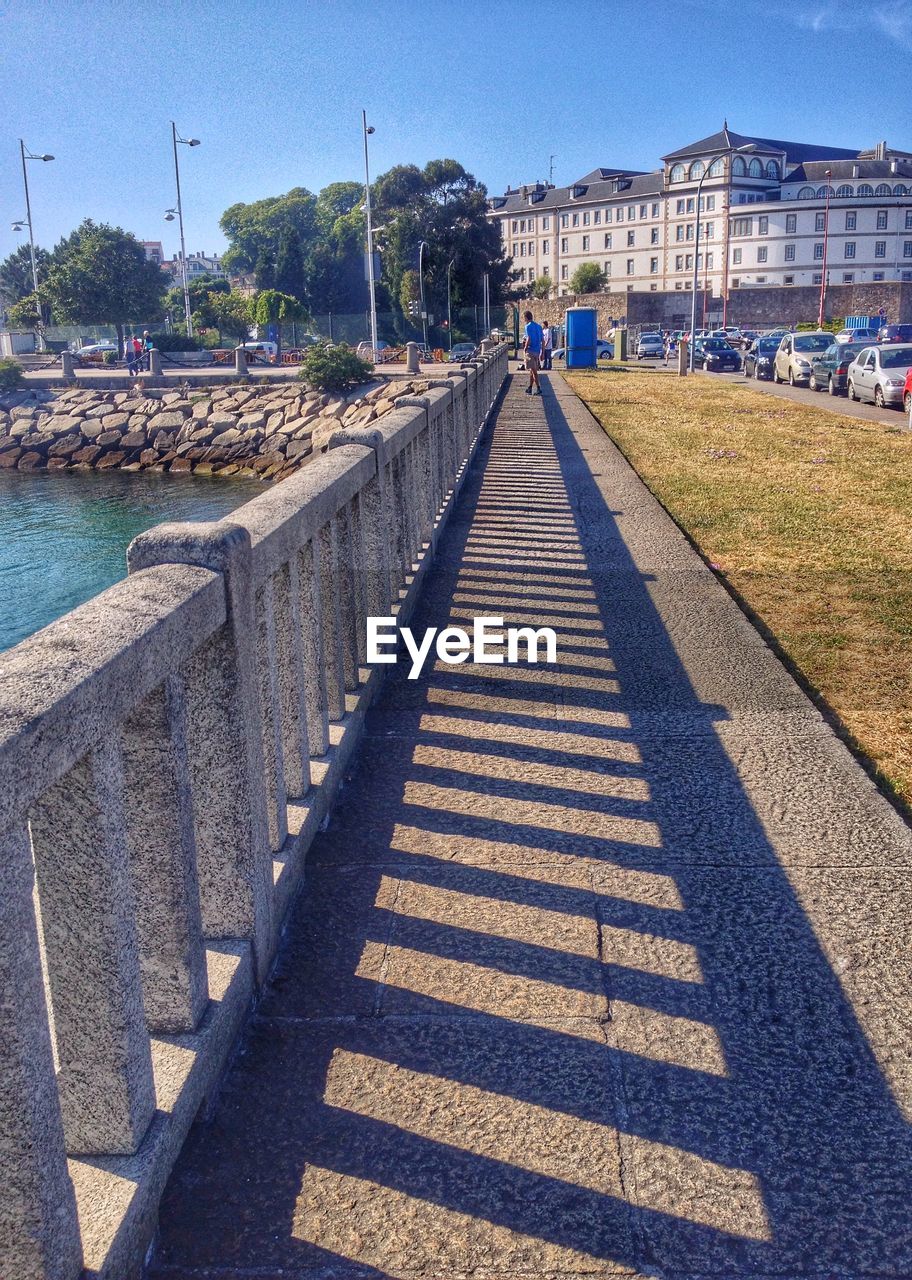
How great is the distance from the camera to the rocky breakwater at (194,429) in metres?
35.4

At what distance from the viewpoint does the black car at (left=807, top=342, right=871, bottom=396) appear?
32.2 meters

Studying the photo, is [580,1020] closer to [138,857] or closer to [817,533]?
[138,857]

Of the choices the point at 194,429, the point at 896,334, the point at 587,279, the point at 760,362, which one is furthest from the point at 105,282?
the point at 587,279

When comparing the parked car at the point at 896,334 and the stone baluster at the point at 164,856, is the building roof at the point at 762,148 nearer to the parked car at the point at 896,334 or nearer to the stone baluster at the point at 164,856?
the parked car at the point at 896,334

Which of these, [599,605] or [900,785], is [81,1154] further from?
[599,605]

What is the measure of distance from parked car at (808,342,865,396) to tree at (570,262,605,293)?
275 feet

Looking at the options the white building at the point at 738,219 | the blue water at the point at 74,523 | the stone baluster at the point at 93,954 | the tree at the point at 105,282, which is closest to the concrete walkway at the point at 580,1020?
the stone baluster at the point at 93,954

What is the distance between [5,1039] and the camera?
158 centimetres

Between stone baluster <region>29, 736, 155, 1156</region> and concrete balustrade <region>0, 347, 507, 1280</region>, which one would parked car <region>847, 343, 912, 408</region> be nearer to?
concrete balustrade <region>0, 347, 507, 1280</region>

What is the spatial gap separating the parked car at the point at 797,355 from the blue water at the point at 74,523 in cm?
1773

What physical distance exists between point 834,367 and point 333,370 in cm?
1694

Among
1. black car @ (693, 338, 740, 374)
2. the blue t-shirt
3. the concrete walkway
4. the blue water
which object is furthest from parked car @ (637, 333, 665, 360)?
the concrete walkway

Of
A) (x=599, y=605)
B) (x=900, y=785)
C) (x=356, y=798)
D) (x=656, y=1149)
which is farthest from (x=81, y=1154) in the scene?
(x=599, y=605)

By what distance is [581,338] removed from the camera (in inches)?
1925
